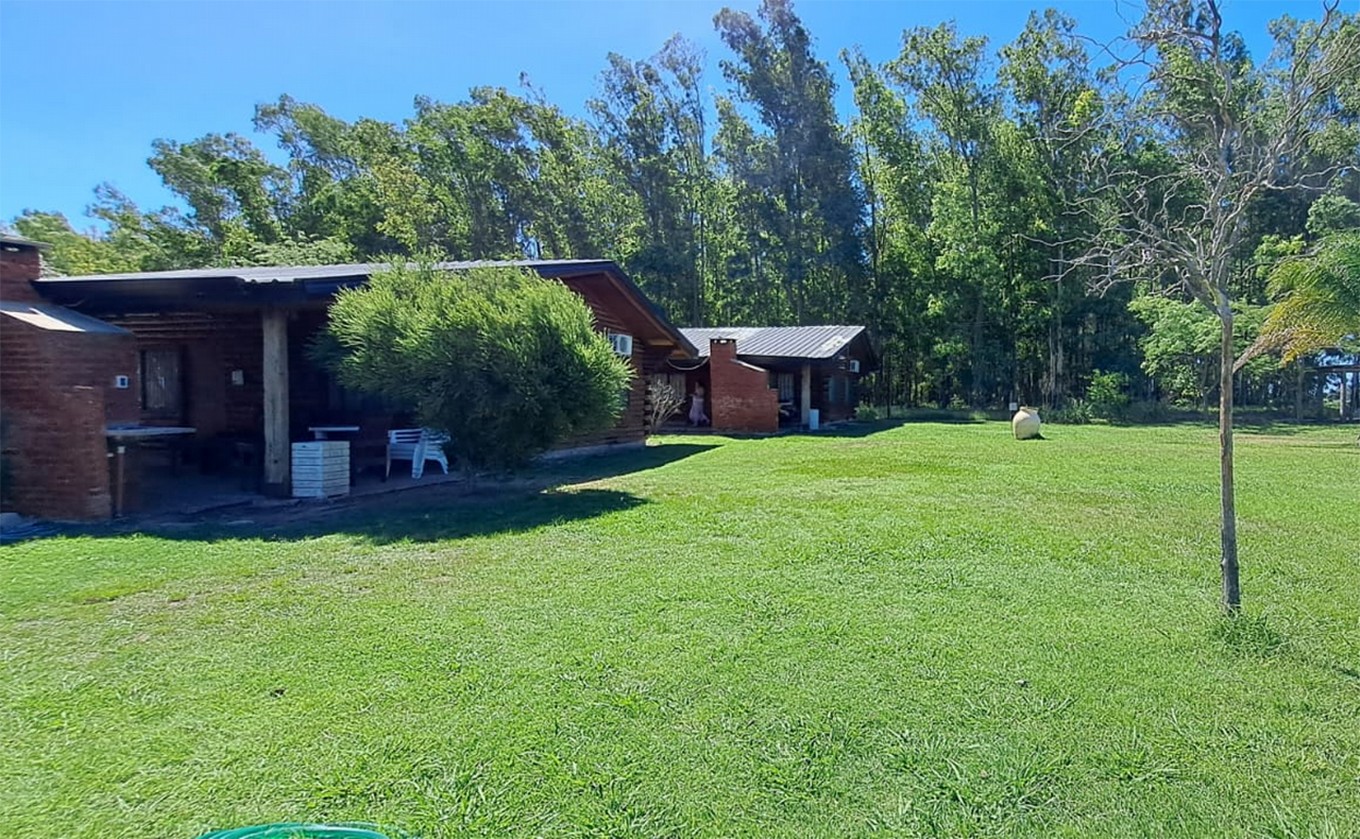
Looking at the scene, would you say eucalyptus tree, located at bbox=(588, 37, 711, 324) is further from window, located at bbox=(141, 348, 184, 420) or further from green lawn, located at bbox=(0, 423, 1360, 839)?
green lawn, located at bbox=(0, 423, 1360, 839)

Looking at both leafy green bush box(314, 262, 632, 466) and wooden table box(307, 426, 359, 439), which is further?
wooden table box(307, 426, 359, 439)

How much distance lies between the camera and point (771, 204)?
1178 inches

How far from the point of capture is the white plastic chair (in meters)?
10.7

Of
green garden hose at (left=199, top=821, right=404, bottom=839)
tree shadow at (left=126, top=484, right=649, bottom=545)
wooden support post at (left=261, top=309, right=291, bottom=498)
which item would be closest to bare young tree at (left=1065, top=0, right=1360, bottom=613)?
green garden hose at (left=199, top=821, right=404, bottom=839)

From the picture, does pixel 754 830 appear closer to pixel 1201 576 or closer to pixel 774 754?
pixel 774 754

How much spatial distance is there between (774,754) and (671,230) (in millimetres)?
30613

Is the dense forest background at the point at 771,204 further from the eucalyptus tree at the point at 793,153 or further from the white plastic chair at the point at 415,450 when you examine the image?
the white plastic chair at the point at 415,450

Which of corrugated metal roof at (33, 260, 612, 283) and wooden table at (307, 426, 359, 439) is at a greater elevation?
corrugated metal roof at (33, 260, 612, 283)

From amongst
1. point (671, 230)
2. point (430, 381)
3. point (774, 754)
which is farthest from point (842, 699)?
point (671, 230)

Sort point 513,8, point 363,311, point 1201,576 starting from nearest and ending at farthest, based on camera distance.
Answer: point 1201,576
point 363,311
point 513,8

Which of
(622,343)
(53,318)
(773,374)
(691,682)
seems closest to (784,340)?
(773,374)

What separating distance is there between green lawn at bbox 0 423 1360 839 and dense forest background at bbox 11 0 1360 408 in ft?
72.0

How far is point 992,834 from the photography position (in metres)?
2.30

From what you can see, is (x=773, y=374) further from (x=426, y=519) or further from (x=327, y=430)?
(x=426, y=519)
